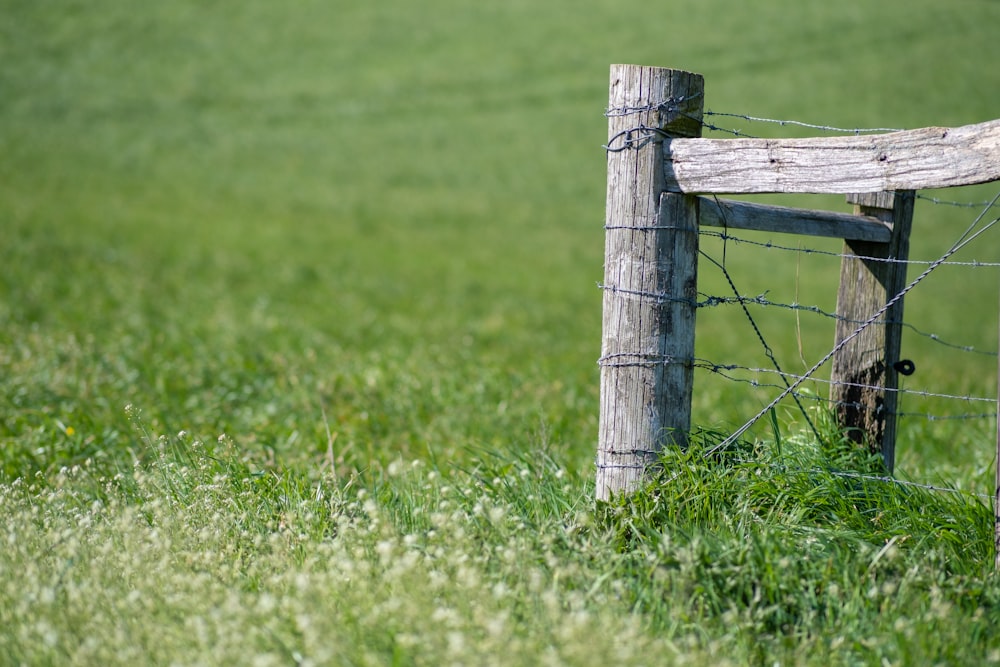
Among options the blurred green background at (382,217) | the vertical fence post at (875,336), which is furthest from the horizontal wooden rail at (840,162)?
the vertical fence post at (875,336)

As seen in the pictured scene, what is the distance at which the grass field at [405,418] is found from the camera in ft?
10.1

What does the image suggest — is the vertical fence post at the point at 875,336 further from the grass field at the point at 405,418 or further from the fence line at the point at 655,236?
the fence line at the point at 655,236

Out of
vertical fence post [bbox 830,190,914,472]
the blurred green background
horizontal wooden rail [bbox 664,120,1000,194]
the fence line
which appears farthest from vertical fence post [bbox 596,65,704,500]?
vertical fence post [bbox 830,190,914,472]

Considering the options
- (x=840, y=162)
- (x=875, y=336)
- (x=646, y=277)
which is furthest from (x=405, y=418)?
(x=840, y=162)

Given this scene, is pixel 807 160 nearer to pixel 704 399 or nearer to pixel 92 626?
pixel 92 626

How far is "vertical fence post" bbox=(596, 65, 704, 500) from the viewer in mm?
3873

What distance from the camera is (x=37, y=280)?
1176 cm

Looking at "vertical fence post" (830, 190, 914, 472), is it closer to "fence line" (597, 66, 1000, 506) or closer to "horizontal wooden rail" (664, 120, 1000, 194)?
"fence line" (597, 66, 1000, 506)

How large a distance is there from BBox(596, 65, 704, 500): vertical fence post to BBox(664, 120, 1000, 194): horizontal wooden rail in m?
0.12

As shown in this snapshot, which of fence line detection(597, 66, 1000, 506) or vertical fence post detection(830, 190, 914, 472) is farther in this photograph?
vertical fence post detection(830, 190, 914, 472)

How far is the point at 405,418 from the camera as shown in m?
7.03

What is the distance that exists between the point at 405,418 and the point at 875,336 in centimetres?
368

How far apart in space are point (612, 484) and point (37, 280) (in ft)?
33.8

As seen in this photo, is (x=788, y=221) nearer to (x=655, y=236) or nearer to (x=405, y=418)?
(x=655, y=236)
